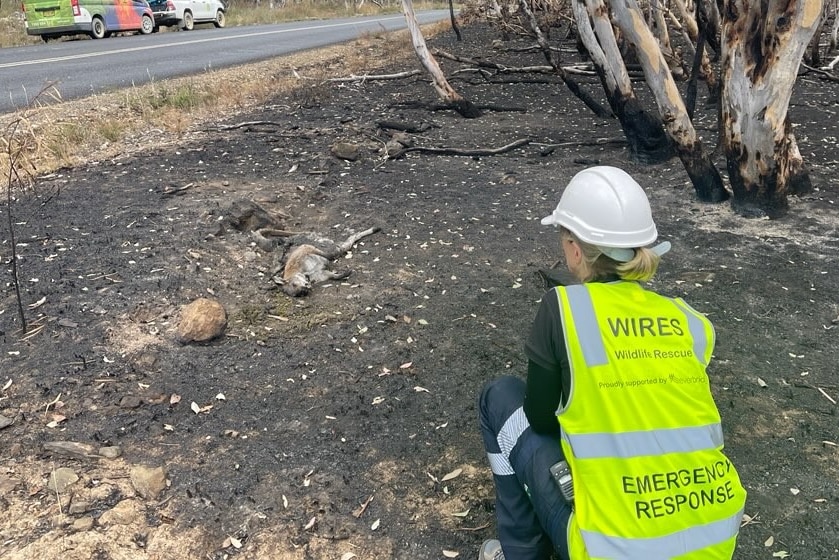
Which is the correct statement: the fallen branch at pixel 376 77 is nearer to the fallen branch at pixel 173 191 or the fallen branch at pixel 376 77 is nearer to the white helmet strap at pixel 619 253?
the fallen branch at pixel 173 191

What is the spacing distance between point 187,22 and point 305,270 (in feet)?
69.4

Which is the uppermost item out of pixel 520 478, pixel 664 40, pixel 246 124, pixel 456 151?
pixel 664 40

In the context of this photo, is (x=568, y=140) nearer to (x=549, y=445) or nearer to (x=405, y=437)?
(x=405, y=437)

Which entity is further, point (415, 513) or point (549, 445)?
point (415, 513)

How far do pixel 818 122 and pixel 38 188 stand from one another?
746 centimetres

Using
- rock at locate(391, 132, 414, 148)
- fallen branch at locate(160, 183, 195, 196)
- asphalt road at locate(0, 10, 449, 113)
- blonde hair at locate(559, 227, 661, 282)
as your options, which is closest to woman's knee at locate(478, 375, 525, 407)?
blonde hair at locate(559, 227, 661, 282)

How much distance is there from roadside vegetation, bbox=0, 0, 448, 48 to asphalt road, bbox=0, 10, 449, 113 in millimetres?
2490

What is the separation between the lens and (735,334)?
11.9ft

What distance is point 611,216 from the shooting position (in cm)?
180

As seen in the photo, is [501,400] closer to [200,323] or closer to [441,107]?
[200,323]

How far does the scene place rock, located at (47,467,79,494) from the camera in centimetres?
258

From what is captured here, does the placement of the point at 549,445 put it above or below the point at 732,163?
above

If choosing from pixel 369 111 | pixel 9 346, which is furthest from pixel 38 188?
pixel 369 111

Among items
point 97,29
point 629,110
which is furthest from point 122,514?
point 97,29
